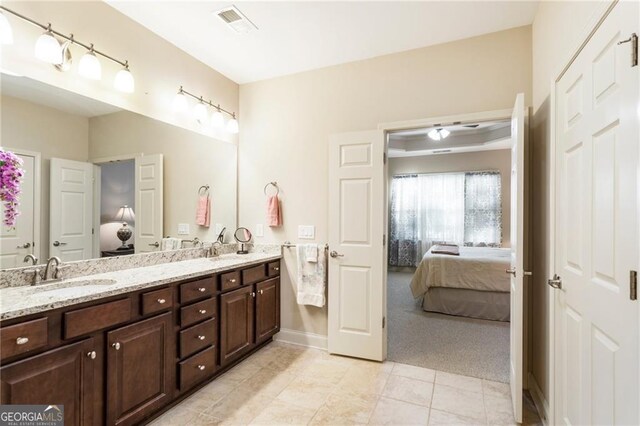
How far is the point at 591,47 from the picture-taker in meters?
1.35

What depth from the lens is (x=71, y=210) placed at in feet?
6.77

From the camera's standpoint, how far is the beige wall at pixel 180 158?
7.34 feet

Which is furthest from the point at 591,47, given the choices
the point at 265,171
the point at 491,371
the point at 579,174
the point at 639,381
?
the point at 265,171

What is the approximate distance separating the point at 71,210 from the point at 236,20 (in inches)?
70.1

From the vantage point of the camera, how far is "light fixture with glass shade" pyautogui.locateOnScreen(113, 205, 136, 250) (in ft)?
7.63

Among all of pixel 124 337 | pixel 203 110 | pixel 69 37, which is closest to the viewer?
pixel 124 337

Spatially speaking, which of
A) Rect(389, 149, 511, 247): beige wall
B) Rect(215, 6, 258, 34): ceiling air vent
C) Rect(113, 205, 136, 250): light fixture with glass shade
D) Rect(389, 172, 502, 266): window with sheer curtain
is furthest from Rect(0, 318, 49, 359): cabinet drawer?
Rect(389, 149, 511, 247): beige wall

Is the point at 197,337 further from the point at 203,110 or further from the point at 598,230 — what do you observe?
the point at 598,230

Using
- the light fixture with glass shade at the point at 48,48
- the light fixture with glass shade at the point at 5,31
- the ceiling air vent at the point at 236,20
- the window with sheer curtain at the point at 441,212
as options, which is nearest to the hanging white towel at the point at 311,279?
the ceiling air vent at the point at 236,20

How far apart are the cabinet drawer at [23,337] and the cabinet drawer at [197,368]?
881mm

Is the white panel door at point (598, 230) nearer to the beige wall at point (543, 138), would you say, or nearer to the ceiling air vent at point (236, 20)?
the beige wall at point (543, 138)

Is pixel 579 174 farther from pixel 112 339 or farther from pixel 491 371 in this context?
pixel 112 339

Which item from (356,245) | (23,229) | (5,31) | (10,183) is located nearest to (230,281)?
(356,245)

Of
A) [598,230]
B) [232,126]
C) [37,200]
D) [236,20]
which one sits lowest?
[598,230]
